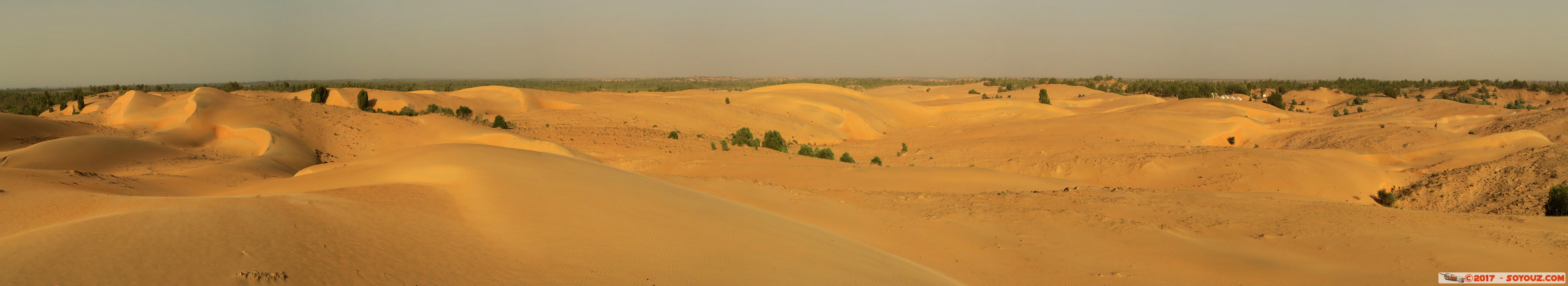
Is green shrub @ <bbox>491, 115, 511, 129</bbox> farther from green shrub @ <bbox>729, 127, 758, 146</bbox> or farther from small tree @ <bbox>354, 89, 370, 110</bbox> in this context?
small tree @ <bbox>354, 89, 370, 110</bbox>

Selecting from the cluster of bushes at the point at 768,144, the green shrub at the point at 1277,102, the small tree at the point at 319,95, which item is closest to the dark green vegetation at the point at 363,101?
the small tree at the point at 319,95

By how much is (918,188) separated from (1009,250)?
5.07 m

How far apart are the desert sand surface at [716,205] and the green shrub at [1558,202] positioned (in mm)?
399

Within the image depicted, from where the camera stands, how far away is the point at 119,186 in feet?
33.5

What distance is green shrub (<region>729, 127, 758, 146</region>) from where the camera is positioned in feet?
74.3

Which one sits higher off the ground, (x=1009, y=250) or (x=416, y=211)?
(x=416, y=211)

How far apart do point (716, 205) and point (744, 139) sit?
13701mm

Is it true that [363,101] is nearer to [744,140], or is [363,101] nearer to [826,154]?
[744,140]

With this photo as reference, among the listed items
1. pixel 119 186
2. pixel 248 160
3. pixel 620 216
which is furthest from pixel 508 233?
pixel 248 160

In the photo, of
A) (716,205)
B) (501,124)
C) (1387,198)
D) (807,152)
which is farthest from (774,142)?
(1387,198)

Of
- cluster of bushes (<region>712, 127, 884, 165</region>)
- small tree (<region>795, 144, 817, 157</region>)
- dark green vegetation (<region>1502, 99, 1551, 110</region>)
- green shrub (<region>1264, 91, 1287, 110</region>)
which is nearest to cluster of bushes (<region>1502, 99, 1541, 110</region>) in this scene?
dark green vegetation (<region>1502, 99, 1551, 110</region>)

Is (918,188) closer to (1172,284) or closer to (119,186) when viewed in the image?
(1172,284)

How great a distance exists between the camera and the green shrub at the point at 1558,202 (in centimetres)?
1118

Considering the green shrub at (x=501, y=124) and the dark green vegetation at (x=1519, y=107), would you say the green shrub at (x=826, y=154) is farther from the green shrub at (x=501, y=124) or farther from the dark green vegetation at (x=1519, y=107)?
the dark green vegetation at (x=1519, y=107)
